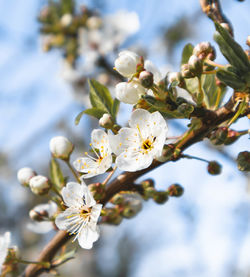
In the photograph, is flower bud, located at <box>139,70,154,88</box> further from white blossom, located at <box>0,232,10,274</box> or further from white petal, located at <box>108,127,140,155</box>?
white blossom, located at <box>0,232,10,274</box>

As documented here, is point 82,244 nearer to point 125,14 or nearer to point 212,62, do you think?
point 212,62

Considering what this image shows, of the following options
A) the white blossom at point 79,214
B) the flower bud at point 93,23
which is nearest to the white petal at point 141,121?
the white blossom at point 79,214

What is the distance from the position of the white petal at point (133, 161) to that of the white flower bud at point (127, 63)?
0.21m

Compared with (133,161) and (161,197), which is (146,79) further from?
(161,197)

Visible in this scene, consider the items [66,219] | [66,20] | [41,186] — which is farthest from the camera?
[66,20]

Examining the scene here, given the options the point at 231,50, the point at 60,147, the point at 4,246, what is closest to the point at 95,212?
the point at 60,147

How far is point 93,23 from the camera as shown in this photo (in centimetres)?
292

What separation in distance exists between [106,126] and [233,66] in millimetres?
343

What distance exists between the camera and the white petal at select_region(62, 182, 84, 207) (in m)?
0.99

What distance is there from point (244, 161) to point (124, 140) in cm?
30

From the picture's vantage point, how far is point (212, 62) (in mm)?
896

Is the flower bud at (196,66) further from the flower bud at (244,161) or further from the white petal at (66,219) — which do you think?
the white petal at (66,219)

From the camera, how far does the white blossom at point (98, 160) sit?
0.94 m

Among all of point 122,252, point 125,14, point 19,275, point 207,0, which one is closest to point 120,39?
point 125,14
